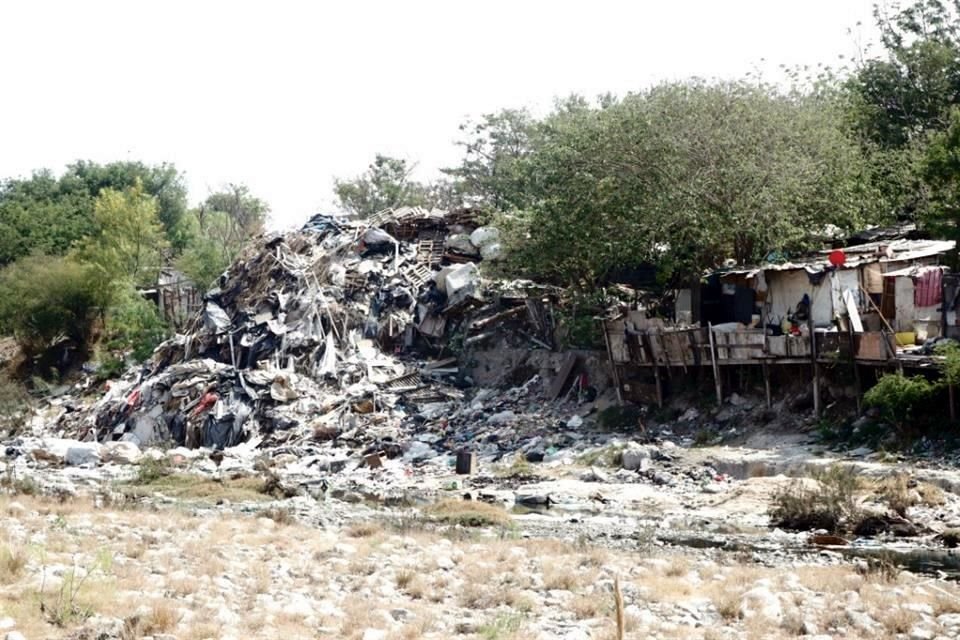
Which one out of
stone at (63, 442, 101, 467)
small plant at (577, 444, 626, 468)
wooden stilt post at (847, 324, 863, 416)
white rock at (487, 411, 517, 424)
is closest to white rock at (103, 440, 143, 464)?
stone at (63, 442, 101, 467)

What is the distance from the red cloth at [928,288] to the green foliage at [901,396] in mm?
2320

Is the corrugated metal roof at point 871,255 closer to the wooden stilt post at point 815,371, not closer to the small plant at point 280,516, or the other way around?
the wooden stilt post at point 815,371

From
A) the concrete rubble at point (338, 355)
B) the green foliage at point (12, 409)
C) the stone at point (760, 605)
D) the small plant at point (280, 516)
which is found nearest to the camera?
the stone at point (760, 605)

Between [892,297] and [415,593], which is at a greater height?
[892,297]

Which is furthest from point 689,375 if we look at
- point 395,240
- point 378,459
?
point 395,240

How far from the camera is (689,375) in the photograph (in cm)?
2920

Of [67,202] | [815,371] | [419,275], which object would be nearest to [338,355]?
[419,275]

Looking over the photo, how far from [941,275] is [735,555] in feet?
35.5

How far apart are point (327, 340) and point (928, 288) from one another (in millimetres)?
16679

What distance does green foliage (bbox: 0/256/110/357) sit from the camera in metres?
47.5

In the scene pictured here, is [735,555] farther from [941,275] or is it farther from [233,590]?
[941,275]

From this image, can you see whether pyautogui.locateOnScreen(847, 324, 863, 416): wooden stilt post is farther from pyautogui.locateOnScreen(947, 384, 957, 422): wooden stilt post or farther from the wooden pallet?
the wooden pallet

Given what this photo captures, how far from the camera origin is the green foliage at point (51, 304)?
47.5m

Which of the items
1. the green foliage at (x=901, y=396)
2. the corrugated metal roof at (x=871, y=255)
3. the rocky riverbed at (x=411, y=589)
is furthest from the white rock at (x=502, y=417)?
the rocky riverbed at (x=411, y=589)
